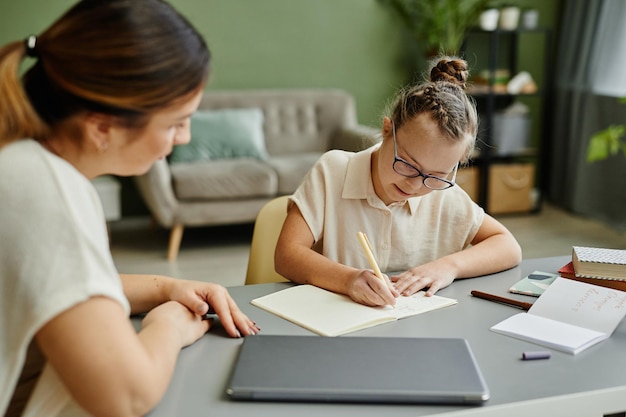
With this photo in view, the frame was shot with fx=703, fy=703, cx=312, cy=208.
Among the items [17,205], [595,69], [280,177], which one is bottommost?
[280,177]

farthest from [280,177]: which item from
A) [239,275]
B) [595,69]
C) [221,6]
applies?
[595,69]

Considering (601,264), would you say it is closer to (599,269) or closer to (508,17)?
(599,269)

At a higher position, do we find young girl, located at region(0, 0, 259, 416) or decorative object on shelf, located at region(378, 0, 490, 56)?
young girl, located at region(0, 0, 259, 416)

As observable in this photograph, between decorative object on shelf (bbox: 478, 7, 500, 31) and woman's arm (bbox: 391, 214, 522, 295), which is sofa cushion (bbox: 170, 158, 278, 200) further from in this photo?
woman's arm (bbox: 391, 214, 522, 295)

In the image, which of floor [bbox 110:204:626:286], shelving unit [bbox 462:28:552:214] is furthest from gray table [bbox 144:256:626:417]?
shelving unit [bbox 462:28:552:214]

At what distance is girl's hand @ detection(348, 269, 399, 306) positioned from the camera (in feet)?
4.24

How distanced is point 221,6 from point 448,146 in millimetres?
3720

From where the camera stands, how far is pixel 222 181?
13.4 feet

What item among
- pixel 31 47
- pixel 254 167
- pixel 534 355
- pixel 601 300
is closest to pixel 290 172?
pixel 254 167

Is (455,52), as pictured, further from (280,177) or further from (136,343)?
(136,343)

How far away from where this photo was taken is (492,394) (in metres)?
0.97

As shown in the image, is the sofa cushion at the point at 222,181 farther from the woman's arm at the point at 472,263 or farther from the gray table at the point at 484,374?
the gray table at the point at 484,374

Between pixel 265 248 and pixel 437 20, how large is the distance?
3.60 metres

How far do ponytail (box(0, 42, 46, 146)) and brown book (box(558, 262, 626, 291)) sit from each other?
1.08 meters
